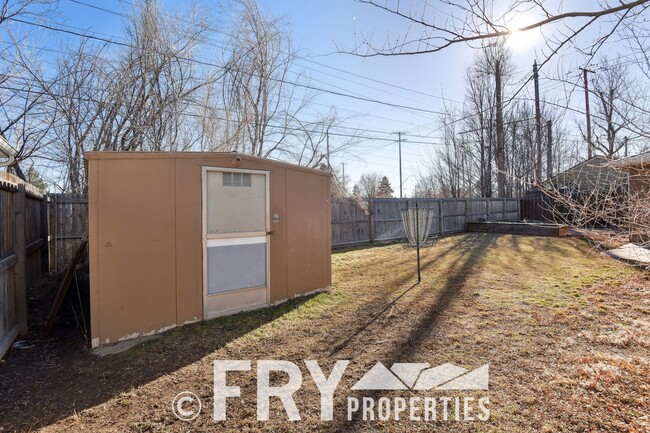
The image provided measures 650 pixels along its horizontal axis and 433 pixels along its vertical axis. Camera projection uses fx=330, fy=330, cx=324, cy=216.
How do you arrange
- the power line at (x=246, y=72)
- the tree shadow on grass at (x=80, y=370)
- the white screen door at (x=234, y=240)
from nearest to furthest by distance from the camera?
the tree shadow on grass at (x=80, y=370) < the white screen door at (x=234, y=240) < the power line at (x=246, y=72)

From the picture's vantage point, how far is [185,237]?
363 centimetres

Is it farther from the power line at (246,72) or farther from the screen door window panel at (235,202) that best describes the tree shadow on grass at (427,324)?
the power line at (246,72)

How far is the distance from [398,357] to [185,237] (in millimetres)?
2511

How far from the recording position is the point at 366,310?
4281 mm

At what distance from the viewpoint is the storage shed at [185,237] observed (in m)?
3.25

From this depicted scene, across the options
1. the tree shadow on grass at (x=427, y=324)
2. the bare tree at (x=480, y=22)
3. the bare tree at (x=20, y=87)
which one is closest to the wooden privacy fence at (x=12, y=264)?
the tree shadow on grass at (x=427, y=324)

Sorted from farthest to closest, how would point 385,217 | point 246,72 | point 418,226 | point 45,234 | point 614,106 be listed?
point 385,217 → point 246,72 → point 45,234 → point 418,226 → point 614,106

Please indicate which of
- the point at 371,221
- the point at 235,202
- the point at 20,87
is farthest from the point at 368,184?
the point at 235,202

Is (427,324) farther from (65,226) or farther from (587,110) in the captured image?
(65,226)

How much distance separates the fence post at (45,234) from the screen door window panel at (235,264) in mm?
4380

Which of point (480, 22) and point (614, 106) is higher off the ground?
Answer: point (480, 22)

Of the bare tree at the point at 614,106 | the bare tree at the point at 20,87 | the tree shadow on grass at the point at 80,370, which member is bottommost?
the tree shadow on grass at the point at 80,370

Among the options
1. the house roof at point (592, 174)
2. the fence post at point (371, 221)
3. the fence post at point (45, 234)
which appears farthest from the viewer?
the fence post at point (371, 221)

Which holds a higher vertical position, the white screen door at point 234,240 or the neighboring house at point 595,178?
the neighboring house at point 595,178
